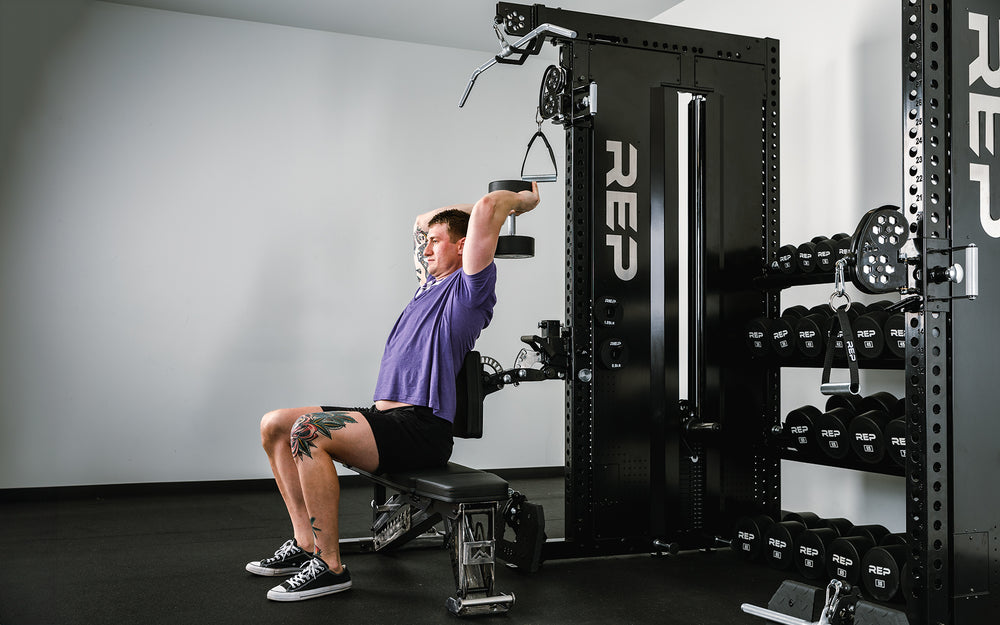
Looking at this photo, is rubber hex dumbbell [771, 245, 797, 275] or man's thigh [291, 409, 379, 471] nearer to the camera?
man's thigh [291, 409, 379, 471]

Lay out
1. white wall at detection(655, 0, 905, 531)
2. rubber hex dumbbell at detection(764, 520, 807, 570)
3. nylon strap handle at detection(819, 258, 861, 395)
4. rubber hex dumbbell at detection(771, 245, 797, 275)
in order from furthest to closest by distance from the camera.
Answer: white wall at detection(655, 0, 905, 531) < rubber hex dumbbell at detection(771, 245, 797, 275) < rubber hex dumbbell at detection(764, 520, 807, 570) < nylon strap handle at detection(819, 258, 861, 395)

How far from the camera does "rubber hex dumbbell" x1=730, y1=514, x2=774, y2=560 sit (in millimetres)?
3512

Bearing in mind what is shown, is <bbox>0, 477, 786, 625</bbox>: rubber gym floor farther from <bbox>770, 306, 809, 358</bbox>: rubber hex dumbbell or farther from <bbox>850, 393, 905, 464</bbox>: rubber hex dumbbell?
<bbox>770, 306, 809, 358</bbox>: rubber hex dumbbell

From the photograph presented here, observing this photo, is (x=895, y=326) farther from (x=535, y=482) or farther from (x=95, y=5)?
(x=95, y=5)

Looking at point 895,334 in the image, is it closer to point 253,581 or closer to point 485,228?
point 485,228

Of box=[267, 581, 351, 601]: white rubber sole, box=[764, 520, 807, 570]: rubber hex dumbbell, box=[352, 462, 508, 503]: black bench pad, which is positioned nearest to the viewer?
box=[352, 462, 508, 503]: black bench pad

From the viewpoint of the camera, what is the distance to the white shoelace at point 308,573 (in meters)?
3.05

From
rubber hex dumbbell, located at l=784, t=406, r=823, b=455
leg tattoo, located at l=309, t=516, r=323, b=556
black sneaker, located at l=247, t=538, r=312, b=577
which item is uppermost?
rubber hex dumbbell, located at l=784, t=406, r=823, b=455

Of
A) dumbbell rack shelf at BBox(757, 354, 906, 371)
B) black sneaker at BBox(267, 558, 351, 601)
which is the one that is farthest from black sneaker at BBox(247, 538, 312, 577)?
dumbbell rack shelf at BBox(757, 354, 906, 371)

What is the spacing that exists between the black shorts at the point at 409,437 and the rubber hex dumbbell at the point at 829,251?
5.44 ft

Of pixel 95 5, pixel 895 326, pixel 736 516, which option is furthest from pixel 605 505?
pixel 95 5

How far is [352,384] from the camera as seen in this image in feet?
18.9

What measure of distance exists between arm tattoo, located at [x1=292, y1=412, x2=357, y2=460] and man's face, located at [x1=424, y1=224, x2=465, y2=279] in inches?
30.0

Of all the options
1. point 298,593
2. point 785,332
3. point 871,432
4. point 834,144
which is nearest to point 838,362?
point 785,332
